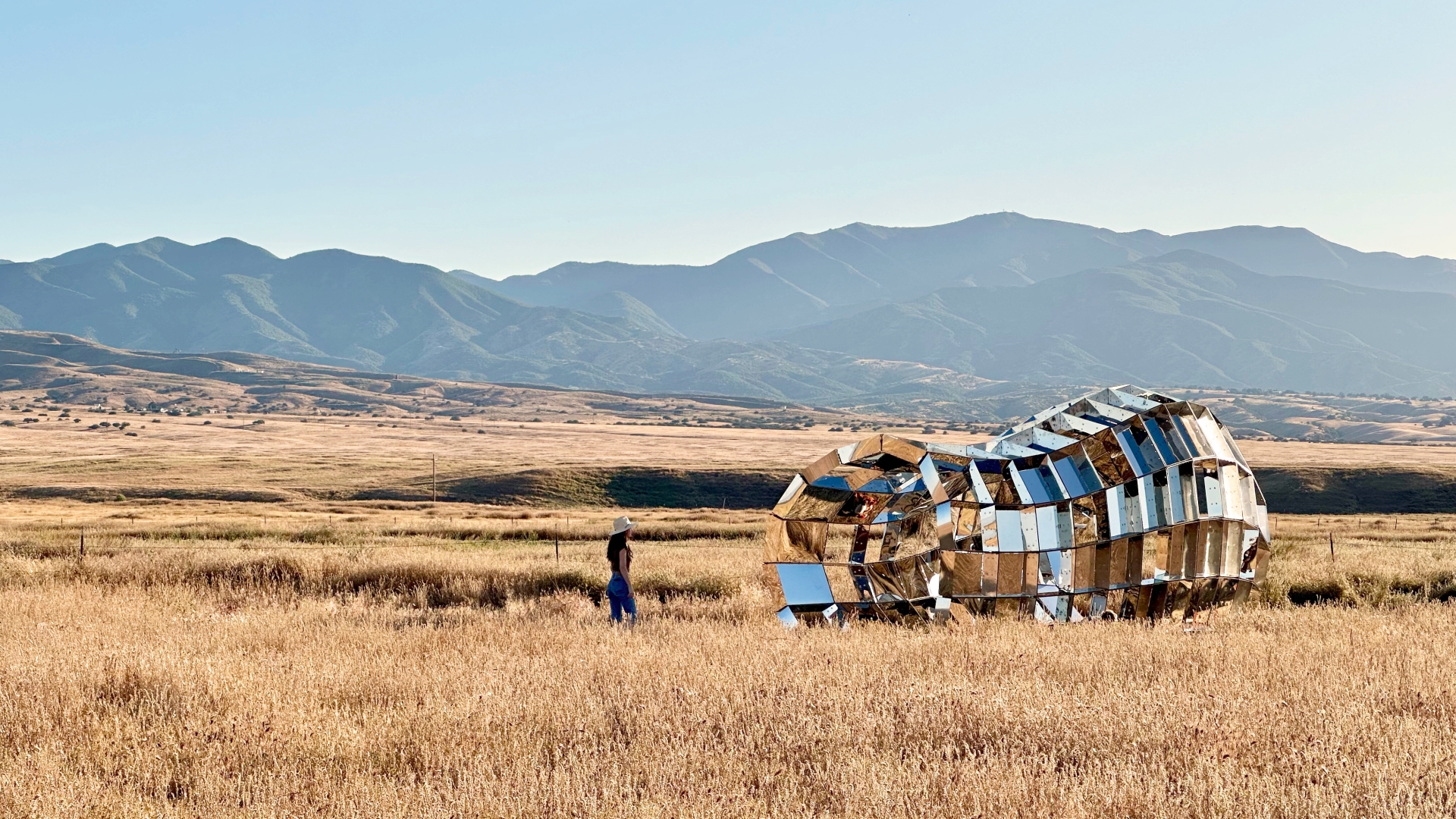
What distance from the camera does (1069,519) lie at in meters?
13.8

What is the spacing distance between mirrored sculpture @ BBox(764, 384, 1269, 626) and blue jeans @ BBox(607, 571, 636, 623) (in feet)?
6.03

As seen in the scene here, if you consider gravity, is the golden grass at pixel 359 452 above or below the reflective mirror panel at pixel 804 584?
below

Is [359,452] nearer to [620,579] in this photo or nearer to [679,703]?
[620,579]

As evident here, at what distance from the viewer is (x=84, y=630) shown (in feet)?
43.2

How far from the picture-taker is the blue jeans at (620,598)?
14664mm

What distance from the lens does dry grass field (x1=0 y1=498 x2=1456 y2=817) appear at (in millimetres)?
6902

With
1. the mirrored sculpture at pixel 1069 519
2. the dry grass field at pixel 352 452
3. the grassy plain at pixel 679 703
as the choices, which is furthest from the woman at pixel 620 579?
the dry grass field at pixel 352 452

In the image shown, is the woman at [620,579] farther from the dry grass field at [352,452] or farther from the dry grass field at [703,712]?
the dry grass field at [352,452]

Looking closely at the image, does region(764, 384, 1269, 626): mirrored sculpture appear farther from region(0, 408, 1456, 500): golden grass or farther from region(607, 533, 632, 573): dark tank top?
region(0, 408, 1456, 500): golden grass

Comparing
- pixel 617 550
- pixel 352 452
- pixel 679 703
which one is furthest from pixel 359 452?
pixel 679 703

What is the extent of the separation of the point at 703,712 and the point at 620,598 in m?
5.76

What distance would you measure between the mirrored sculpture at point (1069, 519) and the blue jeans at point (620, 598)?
1.84 metres

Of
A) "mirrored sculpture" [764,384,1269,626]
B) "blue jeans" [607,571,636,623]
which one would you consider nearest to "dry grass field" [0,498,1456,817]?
"blue jeans" [607,571,636,623]

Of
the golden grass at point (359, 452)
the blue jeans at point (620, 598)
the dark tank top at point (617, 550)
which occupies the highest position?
the dark tank top at point (617, 550)
